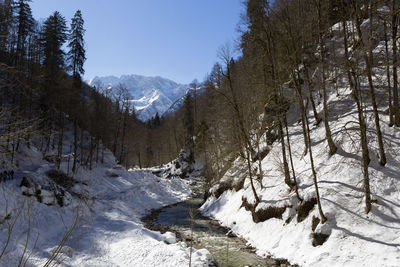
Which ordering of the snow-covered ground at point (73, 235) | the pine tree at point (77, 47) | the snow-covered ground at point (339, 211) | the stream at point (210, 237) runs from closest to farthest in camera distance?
1. the snow-covered ground at point (339, 211)
2. the snow-covered ground at point (73, 235)
3. the stream at point (210, 237)
4. the pine tree at point (77, 47)

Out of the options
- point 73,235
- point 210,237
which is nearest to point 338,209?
point 210,237

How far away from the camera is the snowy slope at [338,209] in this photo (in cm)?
805

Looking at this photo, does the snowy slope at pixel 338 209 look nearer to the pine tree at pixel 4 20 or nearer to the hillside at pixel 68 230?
the hillside at pixel 68 230

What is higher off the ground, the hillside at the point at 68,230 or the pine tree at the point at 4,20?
the pine tree at the point at 4,20

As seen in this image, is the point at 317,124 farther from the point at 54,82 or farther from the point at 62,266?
the point at 54,82

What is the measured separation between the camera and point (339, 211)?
952 cm

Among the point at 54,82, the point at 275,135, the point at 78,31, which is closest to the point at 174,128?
the point at 78,31

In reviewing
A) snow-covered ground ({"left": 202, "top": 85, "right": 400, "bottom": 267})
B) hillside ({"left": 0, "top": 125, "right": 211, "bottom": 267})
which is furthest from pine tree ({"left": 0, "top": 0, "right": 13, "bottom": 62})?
snow-covered ground ({"left": 202, "top": 85, "right": 400, "bottom": 267})

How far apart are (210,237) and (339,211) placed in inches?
282

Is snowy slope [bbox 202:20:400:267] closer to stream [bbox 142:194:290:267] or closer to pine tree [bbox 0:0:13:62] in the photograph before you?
stream [bbox 142:194:290:267]

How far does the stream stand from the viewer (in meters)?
9.95

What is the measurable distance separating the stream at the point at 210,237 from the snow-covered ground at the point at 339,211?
65cm

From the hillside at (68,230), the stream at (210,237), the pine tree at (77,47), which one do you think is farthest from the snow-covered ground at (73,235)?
the pine tree at (77,47)

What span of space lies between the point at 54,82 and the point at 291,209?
80.3 ft
